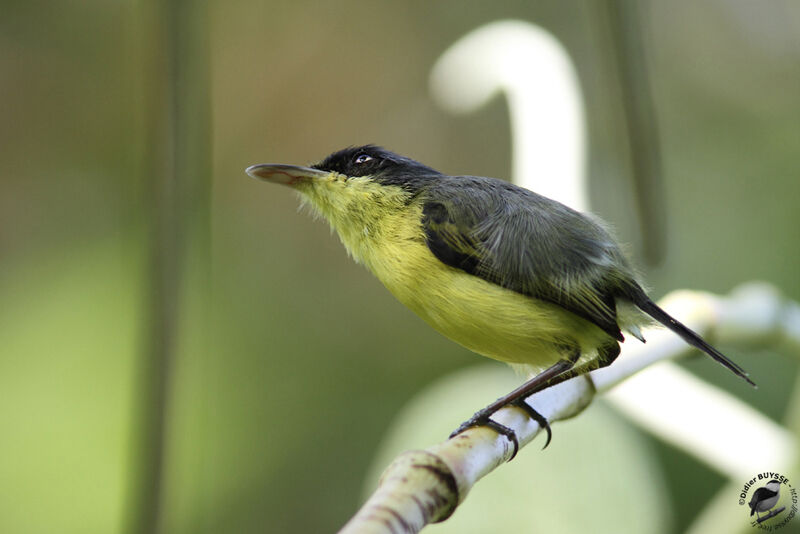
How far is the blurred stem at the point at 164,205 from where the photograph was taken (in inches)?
50.7

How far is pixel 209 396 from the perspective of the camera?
4.62 m

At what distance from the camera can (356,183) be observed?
2139 millimetres

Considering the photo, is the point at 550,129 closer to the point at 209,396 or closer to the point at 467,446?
the point at 467,446

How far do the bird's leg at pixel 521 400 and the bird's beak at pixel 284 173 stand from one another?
28.7 inches

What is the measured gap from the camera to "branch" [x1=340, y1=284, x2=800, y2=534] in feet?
2.90

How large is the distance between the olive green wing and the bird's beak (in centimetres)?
36

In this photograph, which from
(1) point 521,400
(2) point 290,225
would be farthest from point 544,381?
(2) point 290,225

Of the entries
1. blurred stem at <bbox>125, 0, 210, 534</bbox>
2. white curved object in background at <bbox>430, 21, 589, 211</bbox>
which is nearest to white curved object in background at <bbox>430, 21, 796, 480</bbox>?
white curved object in background at <bbox>430, 21, 589, 211</bbox>

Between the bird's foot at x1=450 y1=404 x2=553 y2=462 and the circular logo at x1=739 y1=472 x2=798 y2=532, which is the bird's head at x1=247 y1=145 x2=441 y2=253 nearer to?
the bird's foot at x1=450 y1=404 x2=553 y2=462

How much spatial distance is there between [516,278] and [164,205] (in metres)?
0.73

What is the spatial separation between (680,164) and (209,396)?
3020mm

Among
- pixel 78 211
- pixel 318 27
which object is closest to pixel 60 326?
pixel 78 211

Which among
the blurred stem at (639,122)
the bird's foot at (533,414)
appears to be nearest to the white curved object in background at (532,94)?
the blurred stem at (639,122)

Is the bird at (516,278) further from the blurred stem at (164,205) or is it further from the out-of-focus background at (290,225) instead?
the out-of-focus background at (290,225)
